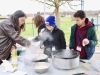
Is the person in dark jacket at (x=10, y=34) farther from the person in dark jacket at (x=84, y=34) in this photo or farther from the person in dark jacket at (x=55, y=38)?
the person in dark jacket at (x=84, y=34)

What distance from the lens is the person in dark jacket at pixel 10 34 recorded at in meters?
1.99

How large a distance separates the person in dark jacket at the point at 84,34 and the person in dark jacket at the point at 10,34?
697 millimetres

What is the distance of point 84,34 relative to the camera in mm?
2260

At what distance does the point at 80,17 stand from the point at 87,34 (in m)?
0.25

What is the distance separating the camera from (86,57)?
2316 mm

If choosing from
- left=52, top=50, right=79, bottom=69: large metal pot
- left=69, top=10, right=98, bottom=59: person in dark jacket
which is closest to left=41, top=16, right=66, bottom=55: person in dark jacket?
left=69, top=10, right=98, bottom=59: person in dark jacket

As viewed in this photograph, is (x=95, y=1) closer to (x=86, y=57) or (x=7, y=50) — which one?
(x=86, y=57)

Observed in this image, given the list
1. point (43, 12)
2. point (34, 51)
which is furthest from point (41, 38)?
point (43, 12)

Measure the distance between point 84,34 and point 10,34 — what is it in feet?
3.19

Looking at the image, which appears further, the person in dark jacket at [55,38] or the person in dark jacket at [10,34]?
the person in dark jacket at [55,38]

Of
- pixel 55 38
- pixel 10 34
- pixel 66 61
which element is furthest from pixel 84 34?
pixel 10 34

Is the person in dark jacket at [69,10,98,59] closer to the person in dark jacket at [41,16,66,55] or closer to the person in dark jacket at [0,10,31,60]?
the person in dark jacket at [41,16,66,55]

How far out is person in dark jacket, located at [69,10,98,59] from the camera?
217 centimetres

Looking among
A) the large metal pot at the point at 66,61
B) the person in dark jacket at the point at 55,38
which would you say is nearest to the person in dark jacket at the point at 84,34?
the person in dark jacket at the point at 55,38
